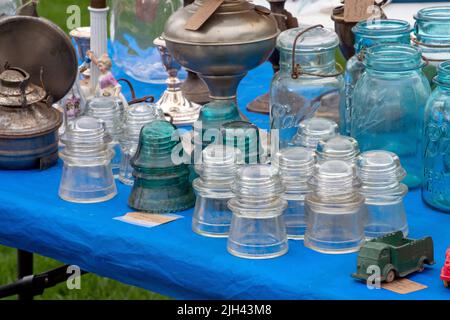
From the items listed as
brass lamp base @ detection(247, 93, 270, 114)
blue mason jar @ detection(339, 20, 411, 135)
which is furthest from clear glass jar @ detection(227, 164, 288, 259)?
brass lamp base @ detection(247, 93, 270, 114)

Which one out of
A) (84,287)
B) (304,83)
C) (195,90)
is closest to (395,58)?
(304,83)

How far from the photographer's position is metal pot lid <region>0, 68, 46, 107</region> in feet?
5.30

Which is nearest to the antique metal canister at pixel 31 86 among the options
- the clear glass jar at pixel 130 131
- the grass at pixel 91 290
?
the clear glass jar at pixel 130 131

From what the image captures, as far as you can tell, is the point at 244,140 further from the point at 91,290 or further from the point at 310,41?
the point at 91,290

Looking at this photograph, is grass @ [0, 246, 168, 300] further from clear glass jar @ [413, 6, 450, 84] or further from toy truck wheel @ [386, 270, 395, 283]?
toy truck wheel @ [386, 270, 395, 283]

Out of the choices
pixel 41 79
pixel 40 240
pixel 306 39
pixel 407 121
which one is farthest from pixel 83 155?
pixel 407 121

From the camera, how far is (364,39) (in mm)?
1640

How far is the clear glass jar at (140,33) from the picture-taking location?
2244 mm

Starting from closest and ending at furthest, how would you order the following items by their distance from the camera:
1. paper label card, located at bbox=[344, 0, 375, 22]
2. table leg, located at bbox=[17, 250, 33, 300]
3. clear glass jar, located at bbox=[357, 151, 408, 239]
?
clear glass jar, located at bbox=[357, 151, 408, 239]
paper label card, located at bbox=[344, 0, 375, 22]
table leg, located at bbox=[17, 250, 33, 300]

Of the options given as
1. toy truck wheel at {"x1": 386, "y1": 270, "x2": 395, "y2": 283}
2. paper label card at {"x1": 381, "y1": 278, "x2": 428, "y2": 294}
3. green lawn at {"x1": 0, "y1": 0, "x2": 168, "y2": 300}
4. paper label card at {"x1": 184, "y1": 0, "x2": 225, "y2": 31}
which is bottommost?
green lawn at {"x1": 0, "y1": 0, "x2": 168, "y2": 300}

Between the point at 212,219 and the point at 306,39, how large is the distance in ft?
1.22

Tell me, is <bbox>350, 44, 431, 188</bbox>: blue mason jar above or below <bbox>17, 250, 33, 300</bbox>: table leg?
above

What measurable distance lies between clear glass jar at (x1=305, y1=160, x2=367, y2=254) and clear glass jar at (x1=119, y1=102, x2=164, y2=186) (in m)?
0.37

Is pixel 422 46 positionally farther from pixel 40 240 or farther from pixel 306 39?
pixel 40 240
